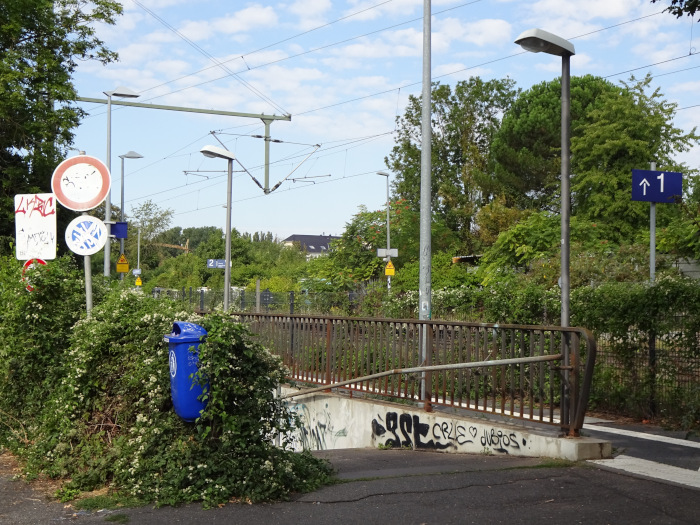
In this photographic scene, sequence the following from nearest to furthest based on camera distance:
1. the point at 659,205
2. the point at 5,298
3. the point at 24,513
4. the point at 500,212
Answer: the point at 24,513 → the point at 5,298 → the point at 659,205 → the point at 500,212

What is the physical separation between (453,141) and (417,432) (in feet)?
162

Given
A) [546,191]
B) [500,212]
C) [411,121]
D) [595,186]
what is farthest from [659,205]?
[411,121]

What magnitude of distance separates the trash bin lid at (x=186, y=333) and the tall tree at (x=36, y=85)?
1895cm

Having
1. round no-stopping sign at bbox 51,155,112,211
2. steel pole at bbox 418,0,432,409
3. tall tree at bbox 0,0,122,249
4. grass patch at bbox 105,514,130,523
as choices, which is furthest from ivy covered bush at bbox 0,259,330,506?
tall tree at bbox 0,0,122,249

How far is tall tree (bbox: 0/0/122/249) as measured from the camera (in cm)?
2334

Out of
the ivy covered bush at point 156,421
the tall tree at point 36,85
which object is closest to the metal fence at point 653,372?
the ivy covered bush at point 156,421

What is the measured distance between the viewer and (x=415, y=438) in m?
9.44

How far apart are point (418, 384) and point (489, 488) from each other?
3703 mm

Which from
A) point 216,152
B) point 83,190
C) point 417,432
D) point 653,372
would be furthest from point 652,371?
point 216,152

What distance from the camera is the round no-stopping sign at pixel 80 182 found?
8188 millimetres

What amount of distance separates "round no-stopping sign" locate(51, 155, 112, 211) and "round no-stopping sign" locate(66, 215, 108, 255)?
0.60 feet

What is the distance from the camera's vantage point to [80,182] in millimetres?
8219

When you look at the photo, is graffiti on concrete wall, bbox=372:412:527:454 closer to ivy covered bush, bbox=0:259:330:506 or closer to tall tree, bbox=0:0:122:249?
ivy covered bush, bbox=0:259:330:506

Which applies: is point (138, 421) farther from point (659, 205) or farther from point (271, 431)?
point (659, 205)
